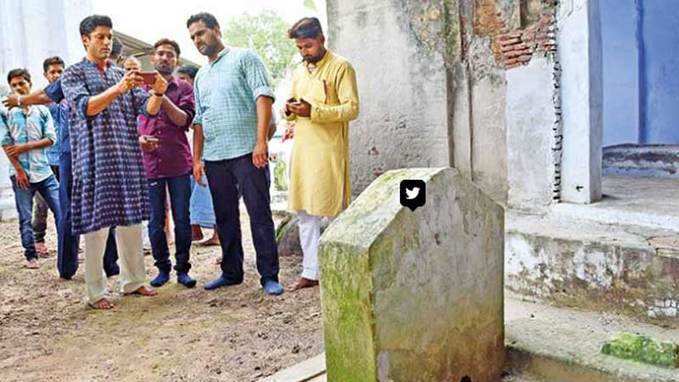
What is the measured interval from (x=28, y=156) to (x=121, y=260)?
1.96 meters

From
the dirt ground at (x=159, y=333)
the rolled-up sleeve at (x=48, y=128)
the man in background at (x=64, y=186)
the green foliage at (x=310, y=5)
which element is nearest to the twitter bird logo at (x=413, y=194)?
the dirt ground at (x=159, y=333)

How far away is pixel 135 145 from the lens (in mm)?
4375

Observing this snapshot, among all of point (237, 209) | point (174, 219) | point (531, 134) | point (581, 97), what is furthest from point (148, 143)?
point (581, 97)

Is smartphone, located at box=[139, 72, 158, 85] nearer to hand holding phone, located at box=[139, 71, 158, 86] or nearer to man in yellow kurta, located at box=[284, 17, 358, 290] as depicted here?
hand holding phone, located at box=[139, 71, 158, 86]

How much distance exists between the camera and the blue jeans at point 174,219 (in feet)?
16.1

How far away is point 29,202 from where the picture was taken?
595cm

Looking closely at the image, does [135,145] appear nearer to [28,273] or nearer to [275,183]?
[28,273]

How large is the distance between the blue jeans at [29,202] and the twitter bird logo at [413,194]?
4431 millimetres

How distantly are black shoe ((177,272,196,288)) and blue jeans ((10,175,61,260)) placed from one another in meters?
1.71

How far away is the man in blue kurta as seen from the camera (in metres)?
4.15

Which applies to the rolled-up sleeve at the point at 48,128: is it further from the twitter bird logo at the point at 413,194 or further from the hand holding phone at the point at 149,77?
the twitter bird logo at the point at 413,194

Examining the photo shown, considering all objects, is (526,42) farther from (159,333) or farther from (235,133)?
(159,333)

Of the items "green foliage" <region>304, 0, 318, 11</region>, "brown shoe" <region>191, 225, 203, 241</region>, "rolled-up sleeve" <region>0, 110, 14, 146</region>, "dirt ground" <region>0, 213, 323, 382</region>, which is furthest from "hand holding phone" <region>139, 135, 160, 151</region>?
"green foliage" <region>304, 0, 318, 11</region>

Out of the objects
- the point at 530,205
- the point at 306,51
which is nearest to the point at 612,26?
the point at 530,205
